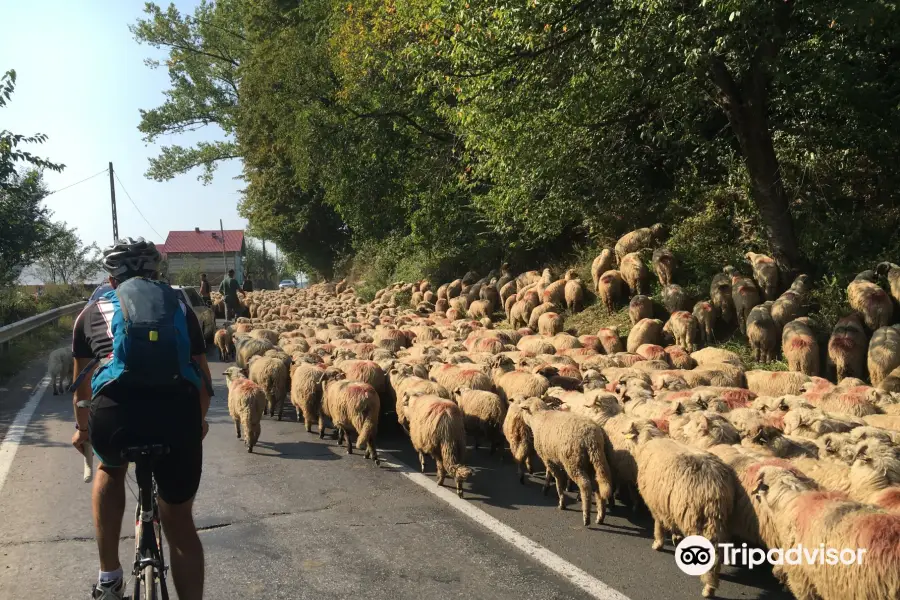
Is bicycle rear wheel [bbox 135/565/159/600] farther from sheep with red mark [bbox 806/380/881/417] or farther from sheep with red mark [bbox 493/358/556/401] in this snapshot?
sheep with red mark [bbox 806/380/881/417]

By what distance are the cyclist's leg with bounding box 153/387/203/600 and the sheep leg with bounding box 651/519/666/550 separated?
3.17 metres

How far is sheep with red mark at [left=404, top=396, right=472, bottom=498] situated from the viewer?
651 centimetres

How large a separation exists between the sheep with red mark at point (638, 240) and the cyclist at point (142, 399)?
39.2 feet

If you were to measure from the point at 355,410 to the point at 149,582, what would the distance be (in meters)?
4.40

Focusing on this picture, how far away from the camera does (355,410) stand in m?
7.64

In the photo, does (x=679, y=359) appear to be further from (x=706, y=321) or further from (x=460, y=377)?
(x=460, y=377)

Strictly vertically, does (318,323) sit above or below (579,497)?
above

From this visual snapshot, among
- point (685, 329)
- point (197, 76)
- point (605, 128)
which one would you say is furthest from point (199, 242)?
point (685, 329)

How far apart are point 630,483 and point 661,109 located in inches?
380

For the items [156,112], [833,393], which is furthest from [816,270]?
[156,112]

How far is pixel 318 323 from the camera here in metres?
16.8

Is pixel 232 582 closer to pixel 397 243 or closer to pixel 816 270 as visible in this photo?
pixel 816 270

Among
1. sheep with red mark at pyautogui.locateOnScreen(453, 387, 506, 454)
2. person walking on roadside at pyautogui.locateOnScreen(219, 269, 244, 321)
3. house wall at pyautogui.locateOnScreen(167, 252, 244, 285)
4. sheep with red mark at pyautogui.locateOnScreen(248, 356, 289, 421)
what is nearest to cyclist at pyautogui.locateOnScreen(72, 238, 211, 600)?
sheep with red mark at pyautogui.locateOnScreen(453, 387, 506, 454)

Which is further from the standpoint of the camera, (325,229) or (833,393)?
(325,229)
